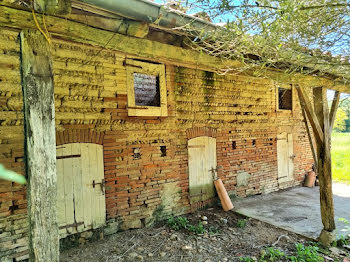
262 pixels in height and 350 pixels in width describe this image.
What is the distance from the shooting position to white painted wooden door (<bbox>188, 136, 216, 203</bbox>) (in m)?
5.81

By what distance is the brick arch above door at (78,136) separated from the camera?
4.05 meters

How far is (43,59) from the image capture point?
2.19 m

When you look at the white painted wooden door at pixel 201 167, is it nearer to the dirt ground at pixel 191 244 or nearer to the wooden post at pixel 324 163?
the dirt ground at pixel 191 244

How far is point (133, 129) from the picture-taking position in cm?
488

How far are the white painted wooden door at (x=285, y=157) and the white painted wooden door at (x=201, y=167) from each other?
3.00 m

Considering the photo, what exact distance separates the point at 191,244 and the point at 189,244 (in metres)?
0.04

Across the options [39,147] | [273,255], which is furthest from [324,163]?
[39,147]

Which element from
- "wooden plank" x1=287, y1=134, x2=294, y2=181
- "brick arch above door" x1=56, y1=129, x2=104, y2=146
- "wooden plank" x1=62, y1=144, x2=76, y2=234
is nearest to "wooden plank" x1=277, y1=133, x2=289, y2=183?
"wooden plank" x1=287, y1=134, x2=294, y2=181

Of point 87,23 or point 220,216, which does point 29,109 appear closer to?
point 87,23

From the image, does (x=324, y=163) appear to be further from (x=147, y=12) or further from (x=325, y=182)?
(x=147, y=12)

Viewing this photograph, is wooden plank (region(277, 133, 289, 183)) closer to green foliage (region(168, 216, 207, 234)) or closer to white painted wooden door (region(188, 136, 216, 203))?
white painted wooden door (region(188, 136, 216, 203))

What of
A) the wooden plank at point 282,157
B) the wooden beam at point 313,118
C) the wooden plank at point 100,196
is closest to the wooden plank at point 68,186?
the wooden plank at point 100,196

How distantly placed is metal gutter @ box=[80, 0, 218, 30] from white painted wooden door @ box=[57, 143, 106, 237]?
2.64 meters

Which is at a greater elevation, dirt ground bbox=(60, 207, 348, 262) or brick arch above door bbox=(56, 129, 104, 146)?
brick arch above door bbox=(56, 129, 104, 146)
